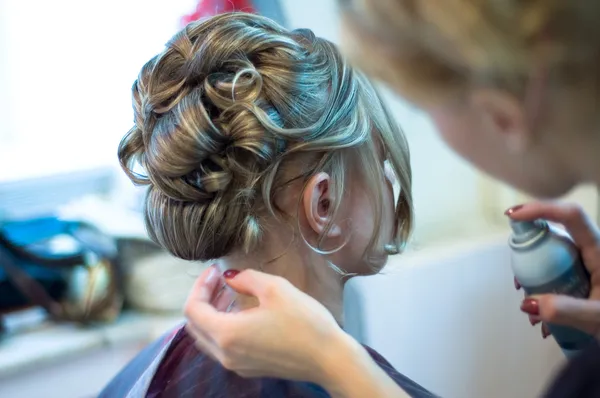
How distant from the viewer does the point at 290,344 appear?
71 cm

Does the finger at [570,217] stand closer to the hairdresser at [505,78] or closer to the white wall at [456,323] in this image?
the hairdresser at [505,78]

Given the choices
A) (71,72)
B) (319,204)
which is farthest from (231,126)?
(71,72)

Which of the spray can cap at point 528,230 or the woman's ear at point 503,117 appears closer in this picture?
the woman's ear at point 503,117

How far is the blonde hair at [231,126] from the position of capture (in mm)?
762

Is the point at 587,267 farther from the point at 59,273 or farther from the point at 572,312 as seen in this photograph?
the point at 59,273

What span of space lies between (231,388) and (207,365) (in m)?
0.06

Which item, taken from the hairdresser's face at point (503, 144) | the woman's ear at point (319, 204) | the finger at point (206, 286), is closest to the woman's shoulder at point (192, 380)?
the finger at point (206, 286)

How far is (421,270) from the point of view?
145 cm

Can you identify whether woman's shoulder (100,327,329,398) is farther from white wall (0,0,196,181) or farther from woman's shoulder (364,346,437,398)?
white wall (0,0,196,181)

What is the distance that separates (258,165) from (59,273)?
855mm

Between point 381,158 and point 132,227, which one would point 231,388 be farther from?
point 132,227

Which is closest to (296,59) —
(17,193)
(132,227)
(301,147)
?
(301,147)

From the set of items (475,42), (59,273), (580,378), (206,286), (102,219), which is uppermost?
(475,42)

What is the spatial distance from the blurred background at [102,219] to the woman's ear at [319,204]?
0.50 metres
